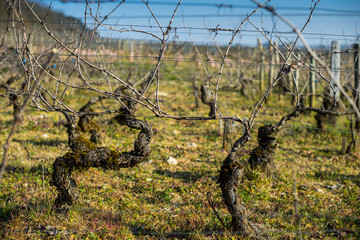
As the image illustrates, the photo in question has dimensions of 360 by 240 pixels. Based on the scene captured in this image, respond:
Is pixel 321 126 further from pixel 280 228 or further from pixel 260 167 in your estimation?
pixel 280 228

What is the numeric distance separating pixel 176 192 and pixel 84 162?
1.61m

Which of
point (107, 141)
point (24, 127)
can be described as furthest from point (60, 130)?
point (107, 141)

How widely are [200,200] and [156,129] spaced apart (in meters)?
3.89

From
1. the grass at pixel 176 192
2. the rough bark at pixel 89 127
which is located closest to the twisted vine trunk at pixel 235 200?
the grass at pixel 176 192

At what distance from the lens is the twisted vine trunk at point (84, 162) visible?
3.98 m

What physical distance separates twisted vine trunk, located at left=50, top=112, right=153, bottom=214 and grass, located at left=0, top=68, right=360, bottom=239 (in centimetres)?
18

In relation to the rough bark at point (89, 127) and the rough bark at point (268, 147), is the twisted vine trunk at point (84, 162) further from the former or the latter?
the rough bark at point (89, 127)

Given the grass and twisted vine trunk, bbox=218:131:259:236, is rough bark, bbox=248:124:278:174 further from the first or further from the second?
twisted vine trunk, bbox=218:131:259:236

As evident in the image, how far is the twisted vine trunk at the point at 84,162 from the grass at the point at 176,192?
18 centimetres

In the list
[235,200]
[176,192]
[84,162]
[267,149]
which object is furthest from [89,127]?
[235,200]

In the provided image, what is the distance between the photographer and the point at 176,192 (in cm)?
502

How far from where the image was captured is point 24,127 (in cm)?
838

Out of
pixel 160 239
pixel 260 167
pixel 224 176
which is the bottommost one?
pixel 160 239

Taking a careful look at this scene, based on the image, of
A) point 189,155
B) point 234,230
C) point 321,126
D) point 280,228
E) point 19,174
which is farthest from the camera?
point 321,126
